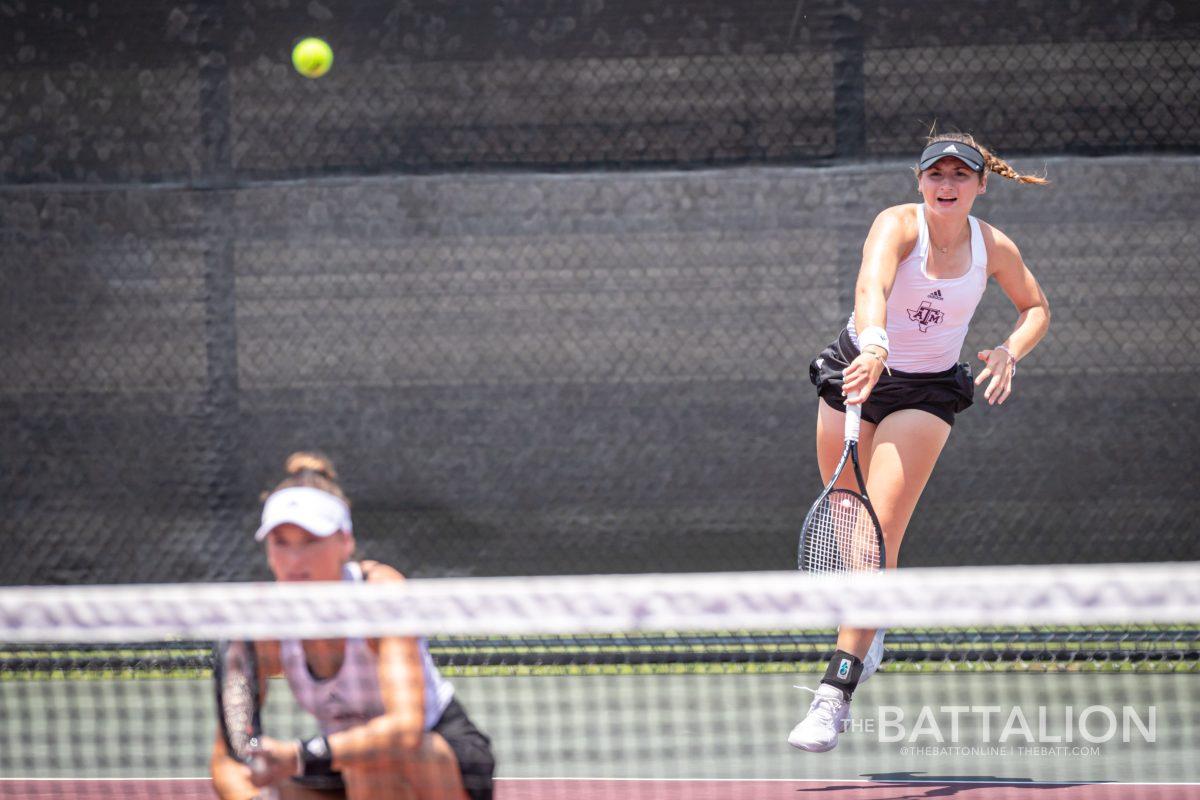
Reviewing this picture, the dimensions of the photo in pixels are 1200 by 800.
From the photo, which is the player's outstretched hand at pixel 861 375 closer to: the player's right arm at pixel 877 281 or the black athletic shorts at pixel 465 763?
the player's right arm at pixel 877 281

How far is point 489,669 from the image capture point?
194 inches

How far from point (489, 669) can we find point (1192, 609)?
2.93 m

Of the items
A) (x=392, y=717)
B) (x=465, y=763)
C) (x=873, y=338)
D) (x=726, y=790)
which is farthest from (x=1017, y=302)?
(x=392, y=717)

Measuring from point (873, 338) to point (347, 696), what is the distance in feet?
5.08

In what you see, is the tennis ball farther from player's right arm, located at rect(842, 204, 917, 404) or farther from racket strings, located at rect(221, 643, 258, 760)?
racket strings, located at rect(221, 643, 258, 760)

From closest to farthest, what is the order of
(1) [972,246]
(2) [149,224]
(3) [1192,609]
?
(3) [1192,609]
(1) [972,246]
(2) [149,224]

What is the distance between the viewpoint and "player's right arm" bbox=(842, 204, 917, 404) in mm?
3410

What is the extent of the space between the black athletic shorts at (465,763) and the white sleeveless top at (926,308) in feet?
5.56

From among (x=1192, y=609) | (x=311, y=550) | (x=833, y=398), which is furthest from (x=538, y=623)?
(x=833, y=398)

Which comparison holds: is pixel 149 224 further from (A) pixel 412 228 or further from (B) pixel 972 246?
(B) pixel 972 246

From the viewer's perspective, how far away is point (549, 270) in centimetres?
520

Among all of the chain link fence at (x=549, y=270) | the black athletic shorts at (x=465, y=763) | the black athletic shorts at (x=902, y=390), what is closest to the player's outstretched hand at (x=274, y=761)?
the black athletic shorts at (x=465, y=763)

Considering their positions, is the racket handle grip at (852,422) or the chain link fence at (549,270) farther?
the chain link fence at (549,270)

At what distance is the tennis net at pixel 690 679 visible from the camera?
7.51ft
